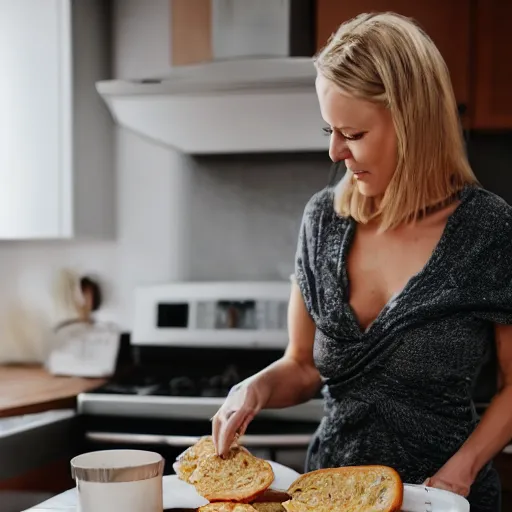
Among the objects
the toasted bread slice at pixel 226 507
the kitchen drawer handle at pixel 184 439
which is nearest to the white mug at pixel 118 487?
the toasted bread slice at pixel 226 507

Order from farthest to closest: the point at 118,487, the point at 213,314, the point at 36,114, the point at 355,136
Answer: the point at 213,314
the point at 36,114
the point at 355,136
the point at 118,487

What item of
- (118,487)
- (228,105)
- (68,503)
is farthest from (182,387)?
(118,487)

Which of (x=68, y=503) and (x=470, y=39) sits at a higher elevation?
(x=470, y=39)

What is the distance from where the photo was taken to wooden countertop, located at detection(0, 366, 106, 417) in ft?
6.50

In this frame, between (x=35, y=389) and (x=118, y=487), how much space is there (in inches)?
58.7

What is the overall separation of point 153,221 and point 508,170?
116 centimetres

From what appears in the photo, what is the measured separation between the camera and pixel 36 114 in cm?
238

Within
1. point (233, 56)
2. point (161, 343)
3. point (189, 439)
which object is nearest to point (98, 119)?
point (233, 56)

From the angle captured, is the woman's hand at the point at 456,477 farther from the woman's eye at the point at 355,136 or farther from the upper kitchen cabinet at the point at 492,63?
the upper kitchen cabinet at the point at 492,63

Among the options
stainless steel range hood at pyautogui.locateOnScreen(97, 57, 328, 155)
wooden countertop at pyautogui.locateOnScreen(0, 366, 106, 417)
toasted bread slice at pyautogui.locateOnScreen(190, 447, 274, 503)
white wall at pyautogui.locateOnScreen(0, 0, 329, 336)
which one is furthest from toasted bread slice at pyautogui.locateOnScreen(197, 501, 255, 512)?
white wall at pyautogui.locateOnScreen(0, 0, 329, 336)

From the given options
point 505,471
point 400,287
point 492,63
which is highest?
point 492,63

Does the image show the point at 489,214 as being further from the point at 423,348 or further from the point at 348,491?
the point at 348,491

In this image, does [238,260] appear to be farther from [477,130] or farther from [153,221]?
[477,130]

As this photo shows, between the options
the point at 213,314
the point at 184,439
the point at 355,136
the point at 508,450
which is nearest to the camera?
the point at 355,136
